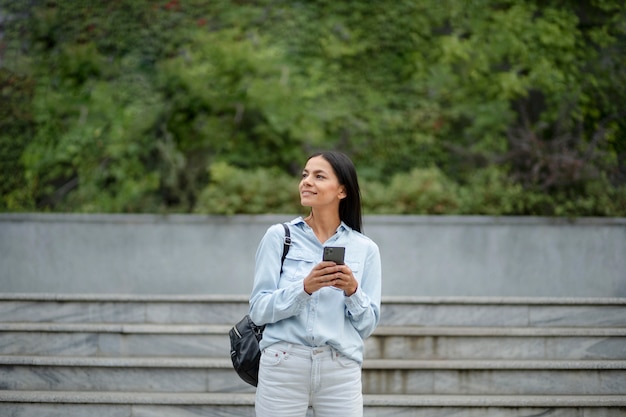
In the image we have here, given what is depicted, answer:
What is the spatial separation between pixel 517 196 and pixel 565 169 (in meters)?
0.53

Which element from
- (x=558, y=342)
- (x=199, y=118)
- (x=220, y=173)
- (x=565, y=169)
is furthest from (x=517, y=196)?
(x=199, y=118)

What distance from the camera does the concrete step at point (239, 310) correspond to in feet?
15.7

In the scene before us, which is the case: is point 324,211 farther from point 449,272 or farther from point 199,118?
point 199,118

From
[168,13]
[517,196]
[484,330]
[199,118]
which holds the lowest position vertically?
[484,330]

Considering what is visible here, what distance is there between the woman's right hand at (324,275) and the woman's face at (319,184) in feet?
0.92

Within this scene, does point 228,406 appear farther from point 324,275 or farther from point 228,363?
point 324,275

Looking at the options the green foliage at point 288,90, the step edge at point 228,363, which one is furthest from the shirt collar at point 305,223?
the green foliage at point 288,90

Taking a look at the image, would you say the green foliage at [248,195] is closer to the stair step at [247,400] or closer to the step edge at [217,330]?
the step edge at [217,330]

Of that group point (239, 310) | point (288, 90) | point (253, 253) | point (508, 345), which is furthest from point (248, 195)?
point (508, 345)

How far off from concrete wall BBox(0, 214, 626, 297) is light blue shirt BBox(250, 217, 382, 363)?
11.4ft

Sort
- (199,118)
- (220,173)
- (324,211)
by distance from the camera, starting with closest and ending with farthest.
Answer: (324,211), (220,173), (199,118)

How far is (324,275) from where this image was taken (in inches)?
87.2

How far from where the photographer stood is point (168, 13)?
24.6 feet

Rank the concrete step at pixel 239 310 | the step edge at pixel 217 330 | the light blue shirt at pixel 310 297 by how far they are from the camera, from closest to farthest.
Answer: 1. the light blue shirt at pixel 310 297
2. the step edge at pixel 217 330
3. the concrete step at pixel 239 310
